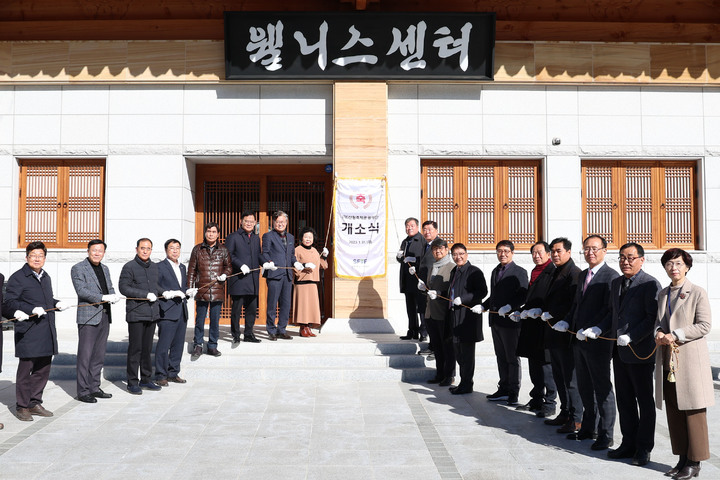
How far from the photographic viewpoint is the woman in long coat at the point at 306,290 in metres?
8.52

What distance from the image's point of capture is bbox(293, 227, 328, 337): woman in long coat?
28.0 ft

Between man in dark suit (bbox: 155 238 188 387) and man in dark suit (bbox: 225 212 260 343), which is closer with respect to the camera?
man in dark suit (bbox: 155 238 188 387)

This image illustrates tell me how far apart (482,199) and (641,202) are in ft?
9.05

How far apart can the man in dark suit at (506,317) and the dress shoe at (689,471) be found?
220 centimetres

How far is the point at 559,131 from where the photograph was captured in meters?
10.0

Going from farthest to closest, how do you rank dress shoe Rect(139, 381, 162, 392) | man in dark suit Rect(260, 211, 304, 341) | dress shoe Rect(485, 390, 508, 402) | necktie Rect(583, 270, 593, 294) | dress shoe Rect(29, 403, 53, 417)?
man in dark suit Rect(260, 211, 304, 341) < dress shoe Rect(139, 381, 162, 392) < dress shoe Rect(485, 390, 508, 402) < dress shoe Rect(29, 403, 53, 417) < necktie Rect(583, 270, 593, 294)

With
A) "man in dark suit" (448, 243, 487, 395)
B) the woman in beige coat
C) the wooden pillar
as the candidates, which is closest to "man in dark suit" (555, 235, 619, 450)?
the woman in beige coat

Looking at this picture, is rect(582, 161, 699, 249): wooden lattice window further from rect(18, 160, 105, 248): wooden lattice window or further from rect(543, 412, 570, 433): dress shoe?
rect(18, 160, 105, 248): wooden lattice window

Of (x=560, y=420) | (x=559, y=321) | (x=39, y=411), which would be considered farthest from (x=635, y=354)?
(x=39, y=411)

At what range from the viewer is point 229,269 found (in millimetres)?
7691

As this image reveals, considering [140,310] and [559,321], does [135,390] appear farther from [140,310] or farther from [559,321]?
[559,321]

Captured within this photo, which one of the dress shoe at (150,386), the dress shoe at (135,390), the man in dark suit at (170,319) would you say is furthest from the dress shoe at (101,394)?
the man in dark suit at (170,319)

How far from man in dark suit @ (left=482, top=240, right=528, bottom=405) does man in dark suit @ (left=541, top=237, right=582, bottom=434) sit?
724 mm

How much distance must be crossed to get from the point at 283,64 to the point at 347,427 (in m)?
6.53
